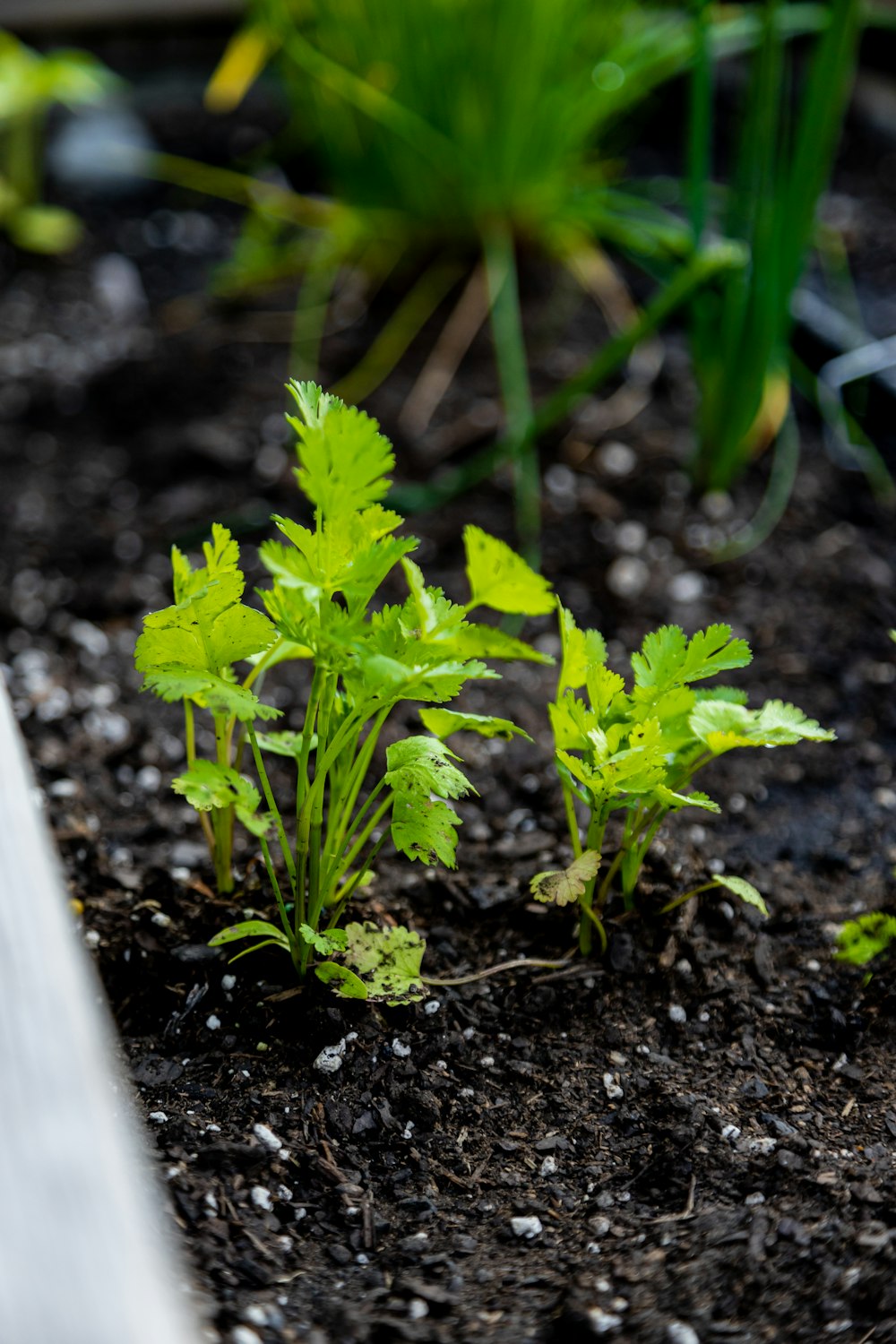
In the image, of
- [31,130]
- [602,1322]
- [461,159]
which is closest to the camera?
[602,1322]

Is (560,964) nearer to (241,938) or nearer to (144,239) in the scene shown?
(241,938)

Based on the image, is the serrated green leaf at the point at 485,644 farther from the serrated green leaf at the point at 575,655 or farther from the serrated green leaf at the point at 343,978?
the serrated green leaf at the point at 343,978

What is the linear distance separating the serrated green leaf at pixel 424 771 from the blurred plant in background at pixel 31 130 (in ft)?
5.38

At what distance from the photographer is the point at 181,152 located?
2.69m

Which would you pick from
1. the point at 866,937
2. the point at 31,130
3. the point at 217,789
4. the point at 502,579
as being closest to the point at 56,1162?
the point at 217,789

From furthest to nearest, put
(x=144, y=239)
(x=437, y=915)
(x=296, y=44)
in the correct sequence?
(x=144, y=239), (x=296, y=44), (x=437, y=915)

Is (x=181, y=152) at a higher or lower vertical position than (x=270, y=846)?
higher

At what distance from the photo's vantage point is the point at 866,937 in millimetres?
1075

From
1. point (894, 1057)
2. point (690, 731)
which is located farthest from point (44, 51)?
point (894, 1057)

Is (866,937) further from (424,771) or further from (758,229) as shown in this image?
(758,229)

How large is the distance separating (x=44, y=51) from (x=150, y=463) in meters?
1.66

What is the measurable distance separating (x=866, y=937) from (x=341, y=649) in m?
0.56

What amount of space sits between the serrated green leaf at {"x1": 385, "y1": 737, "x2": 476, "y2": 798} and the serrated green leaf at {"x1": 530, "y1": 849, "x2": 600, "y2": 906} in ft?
0.39

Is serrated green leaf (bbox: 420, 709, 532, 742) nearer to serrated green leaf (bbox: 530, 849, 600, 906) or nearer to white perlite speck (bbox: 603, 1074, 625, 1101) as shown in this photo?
serrated green leaf (bbox: 530, 849, 600, 906)
